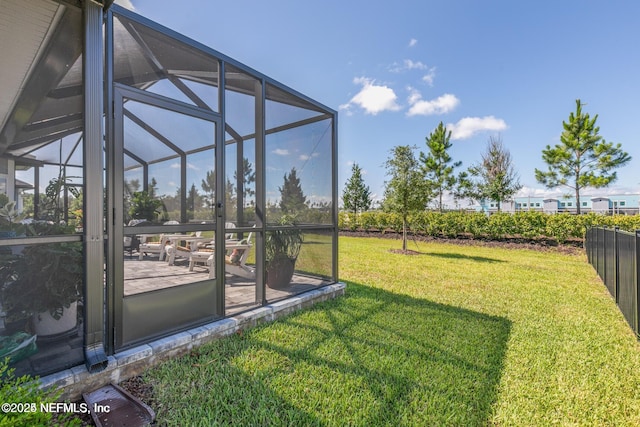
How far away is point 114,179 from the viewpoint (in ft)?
7.75

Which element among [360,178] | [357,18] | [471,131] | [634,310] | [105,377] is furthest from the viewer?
[360,178]

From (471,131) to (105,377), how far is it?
916 inches

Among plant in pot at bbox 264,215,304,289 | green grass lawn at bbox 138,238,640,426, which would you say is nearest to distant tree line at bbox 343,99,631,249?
green grass lawn at bbox 138,238,640,426

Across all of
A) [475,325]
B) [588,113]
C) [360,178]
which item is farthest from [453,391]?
[360,178]

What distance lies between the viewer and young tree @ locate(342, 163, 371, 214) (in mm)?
22625

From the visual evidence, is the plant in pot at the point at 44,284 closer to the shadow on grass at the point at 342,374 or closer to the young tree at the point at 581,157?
the shadow on grass at the point at 342,374

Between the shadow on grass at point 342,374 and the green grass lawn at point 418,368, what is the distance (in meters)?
0.01

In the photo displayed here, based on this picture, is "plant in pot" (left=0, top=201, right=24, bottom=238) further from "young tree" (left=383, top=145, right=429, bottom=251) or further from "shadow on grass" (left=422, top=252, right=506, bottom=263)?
"shadow on grass" (left=422, top=252, right=506, bottom=263)

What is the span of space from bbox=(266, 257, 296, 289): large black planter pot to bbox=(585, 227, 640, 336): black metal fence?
13.8ft

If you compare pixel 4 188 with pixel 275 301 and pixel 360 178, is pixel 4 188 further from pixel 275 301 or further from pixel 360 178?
pixel 360 178

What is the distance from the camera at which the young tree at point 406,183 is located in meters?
9.93

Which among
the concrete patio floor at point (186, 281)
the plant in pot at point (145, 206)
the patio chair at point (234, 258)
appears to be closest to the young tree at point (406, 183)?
the concrete patio floor at point (186, 281)

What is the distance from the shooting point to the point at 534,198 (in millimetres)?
25281

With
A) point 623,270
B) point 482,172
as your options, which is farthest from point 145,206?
point 482,172
